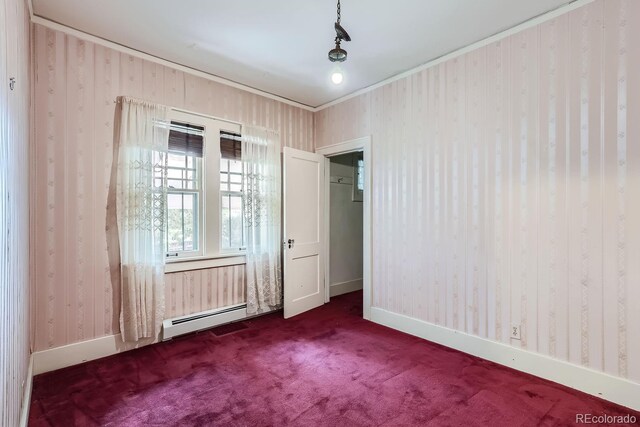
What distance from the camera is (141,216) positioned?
293 centimetres

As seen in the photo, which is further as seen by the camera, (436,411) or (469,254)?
(469,254)

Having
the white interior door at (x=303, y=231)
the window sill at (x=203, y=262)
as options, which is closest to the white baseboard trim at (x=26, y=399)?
the window sill at (x=203, y=262)

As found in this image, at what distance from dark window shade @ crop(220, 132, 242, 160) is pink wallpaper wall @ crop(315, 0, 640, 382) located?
1.83 m

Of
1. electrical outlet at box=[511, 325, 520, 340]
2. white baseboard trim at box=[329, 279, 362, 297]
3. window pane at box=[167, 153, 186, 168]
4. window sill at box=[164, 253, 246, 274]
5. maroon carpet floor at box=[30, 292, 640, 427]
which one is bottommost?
maroon carpet floor at box=[30, 292, 640, 427]

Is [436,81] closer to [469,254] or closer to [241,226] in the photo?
[469,254]

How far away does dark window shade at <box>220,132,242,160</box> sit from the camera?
3655 millimetres

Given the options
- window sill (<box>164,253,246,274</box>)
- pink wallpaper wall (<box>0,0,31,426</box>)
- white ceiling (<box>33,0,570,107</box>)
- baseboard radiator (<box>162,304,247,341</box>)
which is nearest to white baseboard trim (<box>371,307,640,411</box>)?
baseboard radiator (<box>162,304,247,341</box>)

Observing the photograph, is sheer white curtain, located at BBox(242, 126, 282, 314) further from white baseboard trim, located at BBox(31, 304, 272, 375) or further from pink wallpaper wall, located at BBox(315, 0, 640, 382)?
pink wallpaper wall, located at BBox(315, 0, 640, 382)

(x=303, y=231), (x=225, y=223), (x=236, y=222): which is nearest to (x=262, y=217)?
(x=236, y=222)

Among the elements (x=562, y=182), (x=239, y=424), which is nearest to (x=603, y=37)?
(x=562, y=182)

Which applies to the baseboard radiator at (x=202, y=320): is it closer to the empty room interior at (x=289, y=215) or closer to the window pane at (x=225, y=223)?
the empty room interior at (x=289, y=215)

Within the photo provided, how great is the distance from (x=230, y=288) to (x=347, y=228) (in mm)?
2331

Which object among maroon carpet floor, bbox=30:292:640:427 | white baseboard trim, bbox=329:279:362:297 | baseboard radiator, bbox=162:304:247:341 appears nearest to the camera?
maroon carpet floor, bbox=30:292:640:427

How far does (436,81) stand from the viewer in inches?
124
